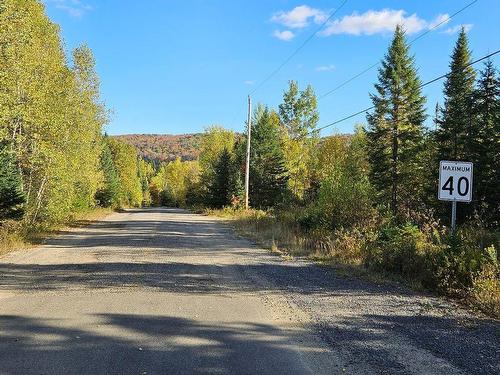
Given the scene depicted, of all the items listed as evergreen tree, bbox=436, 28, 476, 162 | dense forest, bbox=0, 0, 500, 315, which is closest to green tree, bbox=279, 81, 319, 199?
dense forest, bbox=0, 0, 500, 315

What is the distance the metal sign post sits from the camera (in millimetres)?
9227

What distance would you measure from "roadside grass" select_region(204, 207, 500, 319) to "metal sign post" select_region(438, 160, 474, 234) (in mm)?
1069

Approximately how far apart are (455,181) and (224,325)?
19.5ft

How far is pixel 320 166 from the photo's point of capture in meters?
57.2

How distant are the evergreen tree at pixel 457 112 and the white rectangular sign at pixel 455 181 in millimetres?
21720

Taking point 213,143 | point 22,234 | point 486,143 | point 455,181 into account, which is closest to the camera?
point 455,181

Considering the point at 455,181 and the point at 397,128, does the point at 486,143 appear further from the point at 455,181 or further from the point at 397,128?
the point at 455,181

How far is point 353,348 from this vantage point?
5.20 m

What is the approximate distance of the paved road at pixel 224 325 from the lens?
183 inches

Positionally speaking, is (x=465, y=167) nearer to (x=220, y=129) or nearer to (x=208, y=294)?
(x=208, y=294)

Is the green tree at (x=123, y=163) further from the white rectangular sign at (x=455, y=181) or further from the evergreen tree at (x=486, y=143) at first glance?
the white rectangular sign at (x=455, y=181)

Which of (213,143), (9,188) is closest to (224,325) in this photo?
(9,188)

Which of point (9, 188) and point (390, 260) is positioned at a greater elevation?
point (9, 188)

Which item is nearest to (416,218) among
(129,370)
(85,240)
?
(129,370)
